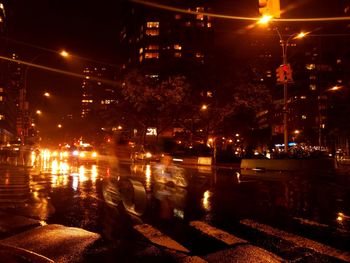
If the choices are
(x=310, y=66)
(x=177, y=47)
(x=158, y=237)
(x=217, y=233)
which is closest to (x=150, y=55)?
(x=177, y=47)

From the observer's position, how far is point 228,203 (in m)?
12.1

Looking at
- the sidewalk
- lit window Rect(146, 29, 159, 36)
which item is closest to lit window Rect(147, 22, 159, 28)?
lit window Rect(146, 29, 159, 36)

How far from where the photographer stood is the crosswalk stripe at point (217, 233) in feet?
24.5

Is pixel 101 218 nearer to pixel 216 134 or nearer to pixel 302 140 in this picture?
pixel 216 134

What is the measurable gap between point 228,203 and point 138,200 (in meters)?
2.73

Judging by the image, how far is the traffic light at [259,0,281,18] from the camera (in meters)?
12.3

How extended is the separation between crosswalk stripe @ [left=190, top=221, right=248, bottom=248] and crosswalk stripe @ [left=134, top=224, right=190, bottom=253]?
0.90m

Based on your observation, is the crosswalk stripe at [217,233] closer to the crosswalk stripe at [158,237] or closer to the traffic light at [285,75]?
Result: the crosswalk stripe at [158,237]

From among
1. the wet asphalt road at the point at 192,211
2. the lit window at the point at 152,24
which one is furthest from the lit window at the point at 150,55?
the wet asphalt road at the point at 192,211

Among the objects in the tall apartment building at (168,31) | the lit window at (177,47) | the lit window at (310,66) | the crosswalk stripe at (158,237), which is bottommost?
the crosswalk stripe at (158,237)

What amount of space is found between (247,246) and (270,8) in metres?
8.07

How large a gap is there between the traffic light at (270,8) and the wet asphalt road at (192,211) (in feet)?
19.1

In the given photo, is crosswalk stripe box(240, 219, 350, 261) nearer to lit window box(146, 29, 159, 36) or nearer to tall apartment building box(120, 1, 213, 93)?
tall apartment building box(120, 1, 213, 93)

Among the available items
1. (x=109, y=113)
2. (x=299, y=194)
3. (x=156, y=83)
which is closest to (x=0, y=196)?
(x=299, y=194)
